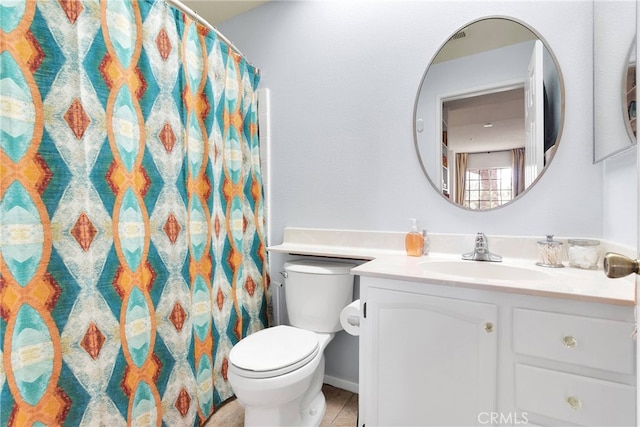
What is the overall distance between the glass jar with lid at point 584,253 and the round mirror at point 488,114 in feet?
0.96

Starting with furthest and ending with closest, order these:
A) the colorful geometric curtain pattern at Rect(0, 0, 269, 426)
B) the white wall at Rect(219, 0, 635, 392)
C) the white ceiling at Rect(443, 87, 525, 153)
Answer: the white ceiling at Rect(443, 87, 525, 153) < the white wall at Rect(219, 0, 635, 392) < the colorful geometric curtain pattern at Rect(0, 0, 269, 426)

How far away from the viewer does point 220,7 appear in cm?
207

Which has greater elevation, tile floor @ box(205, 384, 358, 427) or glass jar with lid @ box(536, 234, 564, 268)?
glass jar with lid @ box(536, 234, 564, 268)

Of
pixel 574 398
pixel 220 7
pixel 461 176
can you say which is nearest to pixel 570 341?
pixel 574 398

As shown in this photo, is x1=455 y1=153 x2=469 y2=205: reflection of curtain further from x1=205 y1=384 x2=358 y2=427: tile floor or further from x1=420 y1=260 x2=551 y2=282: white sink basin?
x1=205 y1=384 x2=358 y2=427: tile floor

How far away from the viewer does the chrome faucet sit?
4.40 feet

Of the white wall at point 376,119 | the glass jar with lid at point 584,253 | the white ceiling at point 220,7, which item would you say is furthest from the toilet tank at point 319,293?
the white ceiling at point 220,7

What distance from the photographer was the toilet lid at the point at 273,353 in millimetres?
1218

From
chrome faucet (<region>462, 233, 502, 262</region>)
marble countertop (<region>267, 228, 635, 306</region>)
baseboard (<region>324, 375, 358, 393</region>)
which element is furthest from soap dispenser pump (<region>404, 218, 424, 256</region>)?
baseboard (<region>324, 375, 358, 393</region>)

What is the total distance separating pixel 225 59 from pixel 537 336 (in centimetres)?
187

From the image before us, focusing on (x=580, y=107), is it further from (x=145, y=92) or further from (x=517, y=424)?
(x=145, y=92)

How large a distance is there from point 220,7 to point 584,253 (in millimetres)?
2453

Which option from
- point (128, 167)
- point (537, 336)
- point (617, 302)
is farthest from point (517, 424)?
point (128, 167)

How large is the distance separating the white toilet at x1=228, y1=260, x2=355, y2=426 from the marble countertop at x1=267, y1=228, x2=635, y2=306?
145 mm
